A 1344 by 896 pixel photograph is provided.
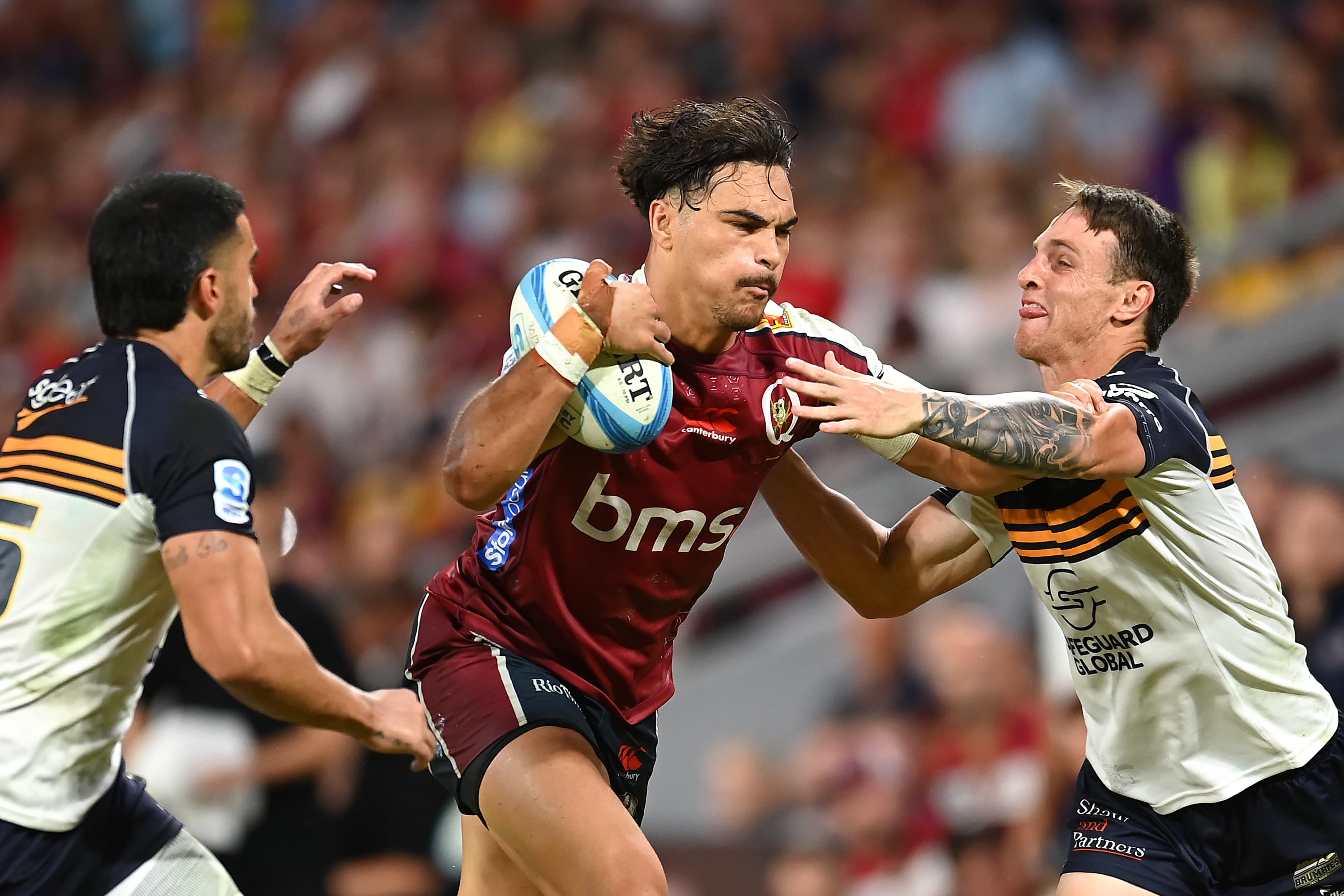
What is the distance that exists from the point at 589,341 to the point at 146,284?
3.66 ft

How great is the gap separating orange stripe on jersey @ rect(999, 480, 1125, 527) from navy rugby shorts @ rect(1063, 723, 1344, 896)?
0.83m

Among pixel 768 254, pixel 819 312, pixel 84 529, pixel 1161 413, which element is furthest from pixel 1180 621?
pixel 819 312

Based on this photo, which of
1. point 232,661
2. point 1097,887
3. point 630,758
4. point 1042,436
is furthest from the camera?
point 630,758

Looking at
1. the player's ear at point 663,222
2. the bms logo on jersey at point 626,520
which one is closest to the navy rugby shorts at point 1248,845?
the bms logo on jersey at point 626,520

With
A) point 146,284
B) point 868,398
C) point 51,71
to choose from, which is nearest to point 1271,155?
point 868,398

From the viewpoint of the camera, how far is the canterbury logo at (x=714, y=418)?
4.61m

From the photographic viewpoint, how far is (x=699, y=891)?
823 cm

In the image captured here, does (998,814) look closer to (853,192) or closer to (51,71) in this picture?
(853,192)

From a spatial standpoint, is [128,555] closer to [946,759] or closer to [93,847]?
[93,847]

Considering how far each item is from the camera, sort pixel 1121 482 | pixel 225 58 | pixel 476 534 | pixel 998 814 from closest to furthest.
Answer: pixel 1121 482
pixel 476 534
pixel 998 814
pixel 225 58

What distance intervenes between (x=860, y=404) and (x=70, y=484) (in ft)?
6.32

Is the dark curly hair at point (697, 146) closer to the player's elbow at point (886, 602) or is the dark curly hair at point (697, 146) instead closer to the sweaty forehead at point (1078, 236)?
the sweaty forehead at point (1078, 236)

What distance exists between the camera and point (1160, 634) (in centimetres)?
438

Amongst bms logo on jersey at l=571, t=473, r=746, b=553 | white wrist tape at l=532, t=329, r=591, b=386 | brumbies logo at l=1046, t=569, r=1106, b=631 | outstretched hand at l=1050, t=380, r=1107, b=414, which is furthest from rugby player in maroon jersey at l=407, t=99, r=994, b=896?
outstretched hand at l=1050, t=380, r=1107, b=414
